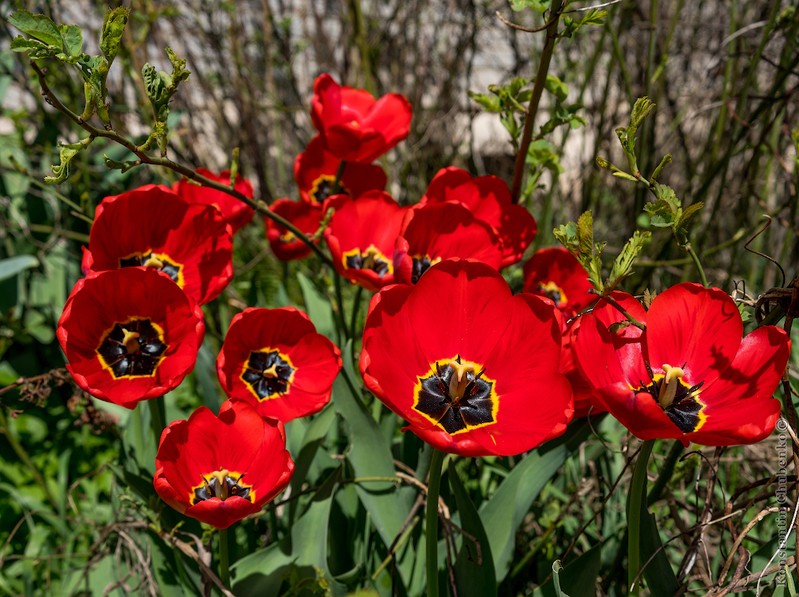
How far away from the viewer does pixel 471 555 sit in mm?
1315

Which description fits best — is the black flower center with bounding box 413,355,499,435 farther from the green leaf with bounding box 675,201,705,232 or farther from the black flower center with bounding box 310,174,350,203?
the black flower center with bounding box 310,174,350,203

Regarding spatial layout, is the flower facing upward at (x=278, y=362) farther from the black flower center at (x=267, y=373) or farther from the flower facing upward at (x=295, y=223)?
the flower facing upward at (x=295, y=223)

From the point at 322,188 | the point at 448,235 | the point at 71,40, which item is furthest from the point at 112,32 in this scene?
the point at 322,188

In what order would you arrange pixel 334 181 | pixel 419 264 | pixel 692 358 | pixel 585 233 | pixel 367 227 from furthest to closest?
pixel 334 181 < pixel 367 227 < pixel 419 264 < pixel 692 358 < pixel 585 233

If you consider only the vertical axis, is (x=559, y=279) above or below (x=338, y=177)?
below

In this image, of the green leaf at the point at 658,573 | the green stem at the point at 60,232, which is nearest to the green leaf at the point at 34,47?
the green leaf at the point at 658,573

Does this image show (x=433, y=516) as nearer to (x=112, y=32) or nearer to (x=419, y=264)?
(x=419, y=264)

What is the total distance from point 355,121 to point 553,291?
1.62ft

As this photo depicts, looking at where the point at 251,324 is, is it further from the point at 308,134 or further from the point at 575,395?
the point at 308,134

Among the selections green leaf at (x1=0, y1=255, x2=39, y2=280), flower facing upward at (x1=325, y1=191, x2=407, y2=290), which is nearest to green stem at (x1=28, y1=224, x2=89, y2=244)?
green leaf at (x1=0, y1=255, x2=39, y2=280)

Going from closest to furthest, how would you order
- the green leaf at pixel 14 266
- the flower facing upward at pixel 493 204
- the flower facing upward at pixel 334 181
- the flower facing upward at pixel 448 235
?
the flower facing upward at pixel 448 235
the flower facing upward at pixel 493 204
the flower facing upward at pixel 334 181
the green leaf at pixel 14 266

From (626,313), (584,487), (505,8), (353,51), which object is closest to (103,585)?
(584,487)

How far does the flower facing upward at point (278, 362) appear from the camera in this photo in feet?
4.35

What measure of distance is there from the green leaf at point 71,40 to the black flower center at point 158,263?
40cm
